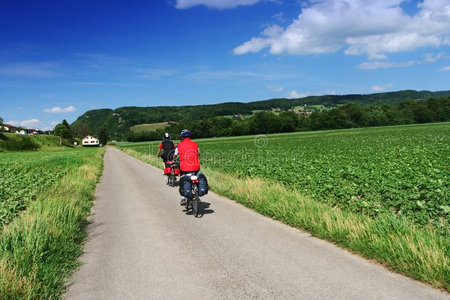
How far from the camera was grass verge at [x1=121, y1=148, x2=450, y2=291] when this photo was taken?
4.01 meters

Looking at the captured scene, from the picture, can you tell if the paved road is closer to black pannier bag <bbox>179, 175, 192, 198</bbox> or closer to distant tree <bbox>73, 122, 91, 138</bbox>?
black pannier bag <bbox>179, 175, 192, 198</bbox>

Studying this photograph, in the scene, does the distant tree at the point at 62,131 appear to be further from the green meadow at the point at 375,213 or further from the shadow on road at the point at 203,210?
the shadow on road at the point at 203,210

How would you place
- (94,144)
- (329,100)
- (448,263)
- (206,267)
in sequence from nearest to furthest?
1. (448,263)
2. (206,267)
3. (94,144)
4. (329,100)

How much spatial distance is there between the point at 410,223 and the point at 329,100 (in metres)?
200

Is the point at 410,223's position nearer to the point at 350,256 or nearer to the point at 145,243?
the point at 350,256

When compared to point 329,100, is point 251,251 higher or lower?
lower

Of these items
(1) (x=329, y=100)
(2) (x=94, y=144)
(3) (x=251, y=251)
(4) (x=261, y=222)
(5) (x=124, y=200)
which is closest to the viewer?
(3) (x=251, y=251)

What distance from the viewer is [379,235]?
5.11 metres

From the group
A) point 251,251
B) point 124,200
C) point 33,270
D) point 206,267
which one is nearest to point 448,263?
point 251,251

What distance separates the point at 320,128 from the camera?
114 m

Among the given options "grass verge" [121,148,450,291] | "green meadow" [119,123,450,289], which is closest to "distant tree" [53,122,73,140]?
"green meadow" [119,123,450,289]

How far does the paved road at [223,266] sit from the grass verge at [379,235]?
0.19m

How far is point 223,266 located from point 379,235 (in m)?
2.60

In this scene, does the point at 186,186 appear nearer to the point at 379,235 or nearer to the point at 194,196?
the point at 194,196
